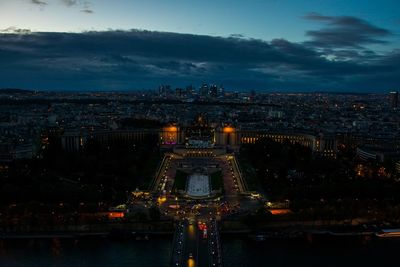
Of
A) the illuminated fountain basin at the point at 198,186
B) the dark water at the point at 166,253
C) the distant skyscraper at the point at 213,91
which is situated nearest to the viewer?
the dark water at the point at 166,253

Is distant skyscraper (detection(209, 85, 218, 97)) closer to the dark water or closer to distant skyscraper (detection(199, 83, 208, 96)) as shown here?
distant skyscraper (detection(199, 83, 208, 96))

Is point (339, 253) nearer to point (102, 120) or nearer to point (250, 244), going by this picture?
point (250, 244)

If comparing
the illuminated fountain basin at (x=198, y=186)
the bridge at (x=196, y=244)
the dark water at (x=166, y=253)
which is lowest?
the dark water at (x=166, y=253)

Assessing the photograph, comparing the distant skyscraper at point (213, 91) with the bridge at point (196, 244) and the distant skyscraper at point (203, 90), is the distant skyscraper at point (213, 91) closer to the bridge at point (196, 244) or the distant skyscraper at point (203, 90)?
the distant skyscraper at point (203, 90)

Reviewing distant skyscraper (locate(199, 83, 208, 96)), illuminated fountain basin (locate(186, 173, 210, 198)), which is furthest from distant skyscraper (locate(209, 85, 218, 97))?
illuminated fountain basin (locate(186, 173, 210, 198))

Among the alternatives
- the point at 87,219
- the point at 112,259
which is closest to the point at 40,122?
the point at 87,219

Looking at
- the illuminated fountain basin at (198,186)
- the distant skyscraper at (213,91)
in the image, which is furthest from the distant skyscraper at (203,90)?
the illuminated fountain basin at (198,186)
